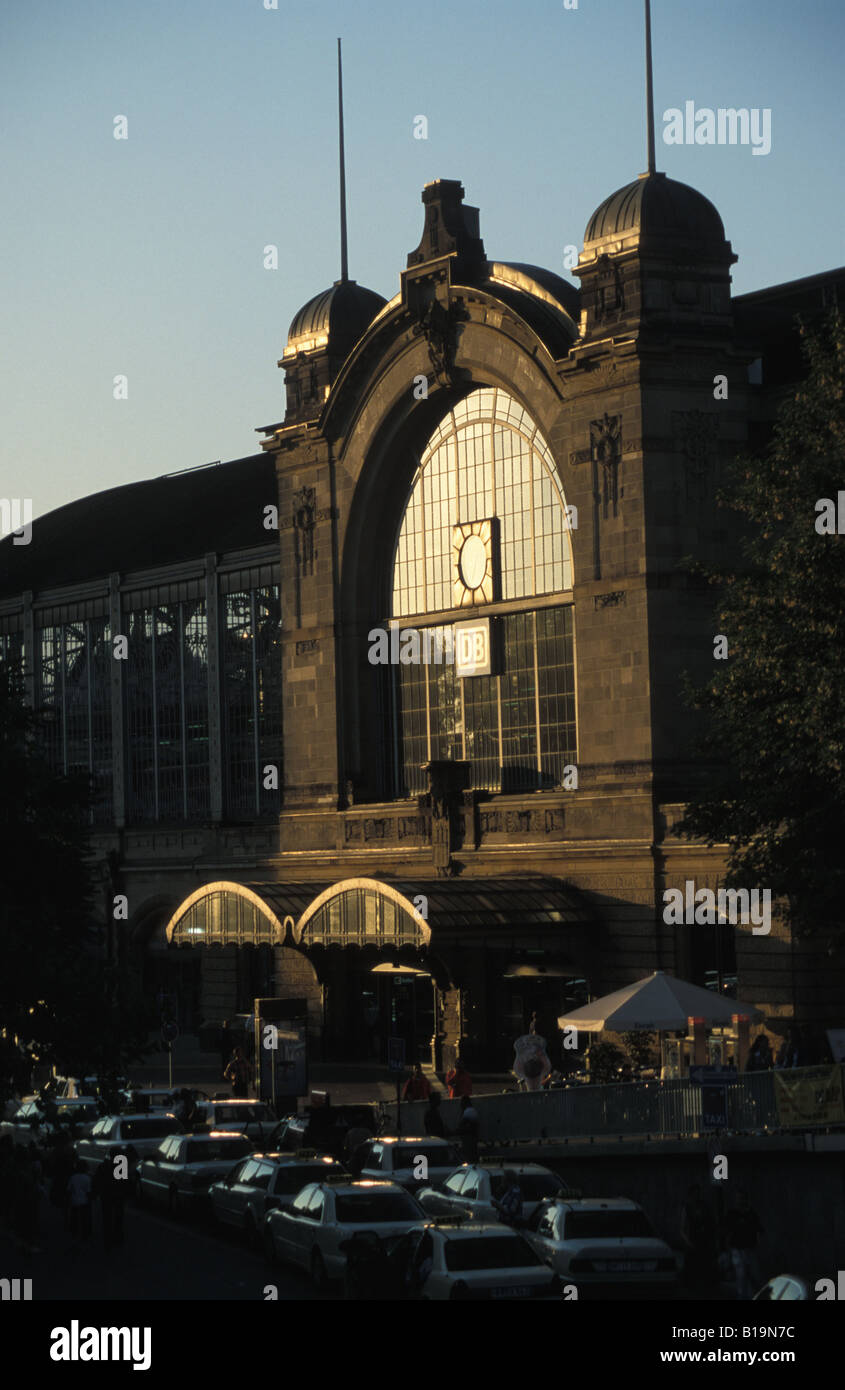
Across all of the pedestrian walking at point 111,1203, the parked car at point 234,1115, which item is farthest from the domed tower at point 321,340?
the pedestrian walking at point 111,1203

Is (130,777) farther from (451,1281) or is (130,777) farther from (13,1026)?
(451,1281)

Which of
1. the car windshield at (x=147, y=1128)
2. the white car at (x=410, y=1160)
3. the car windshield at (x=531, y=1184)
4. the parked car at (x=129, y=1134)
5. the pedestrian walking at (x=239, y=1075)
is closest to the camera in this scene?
the car windshield at (x=531, y=1184)

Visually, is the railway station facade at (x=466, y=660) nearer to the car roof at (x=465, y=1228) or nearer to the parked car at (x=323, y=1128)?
the parked car at (x=323, y=1128)

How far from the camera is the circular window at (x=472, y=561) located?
57938 mm

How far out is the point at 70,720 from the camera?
78.0m

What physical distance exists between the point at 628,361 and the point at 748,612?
1733 cm

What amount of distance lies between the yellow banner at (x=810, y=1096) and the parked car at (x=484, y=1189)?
3799mm

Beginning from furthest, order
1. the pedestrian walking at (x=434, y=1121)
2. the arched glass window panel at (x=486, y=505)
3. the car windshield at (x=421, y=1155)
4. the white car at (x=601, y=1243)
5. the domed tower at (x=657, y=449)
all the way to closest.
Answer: the arched glass window panel at (x=486, y=505)
the domed tower at (x=657, y=449)
the pedestrian walking at (x=434, y=1121)
the car windshield at (x=421, y=1155)
the white car at (x=601, y=1243)

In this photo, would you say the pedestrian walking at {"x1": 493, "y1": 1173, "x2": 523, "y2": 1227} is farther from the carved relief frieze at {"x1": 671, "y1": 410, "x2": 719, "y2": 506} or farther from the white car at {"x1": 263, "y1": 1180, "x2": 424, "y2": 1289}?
the carved relief frieze at {"x1": 671, "y1": 410, "x2": 719, "y2": 506}

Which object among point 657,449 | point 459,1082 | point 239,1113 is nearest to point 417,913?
point 459,1082

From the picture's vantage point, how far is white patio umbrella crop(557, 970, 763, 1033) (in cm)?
3631

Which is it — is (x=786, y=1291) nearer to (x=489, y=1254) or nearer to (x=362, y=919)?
(x=489, y=1254)

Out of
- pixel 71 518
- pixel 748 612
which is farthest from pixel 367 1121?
pixel 71 518

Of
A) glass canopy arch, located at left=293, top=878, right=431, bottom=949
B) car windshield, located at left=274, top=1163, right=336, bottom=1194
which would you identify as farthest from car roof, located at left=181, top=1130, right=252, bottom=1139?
glass canopy arch, located at left=293, top=878, right=431, bottom=949
